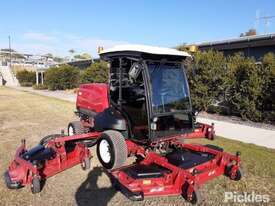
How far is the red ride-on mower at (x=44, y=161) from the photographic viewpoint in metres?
4.44

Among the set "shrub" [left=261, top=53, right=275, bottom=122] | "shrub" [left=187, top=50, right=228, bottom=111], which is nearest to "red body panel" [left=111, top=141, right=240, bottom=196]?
"shrub" [left=261, top=53, right=275, bottom=122]

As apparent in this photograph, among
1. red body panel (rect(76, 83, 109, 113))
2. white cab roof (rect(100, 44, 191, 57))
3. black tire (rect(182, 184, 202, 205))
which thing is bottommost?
black tire (rect(182, 184, 202, 205))

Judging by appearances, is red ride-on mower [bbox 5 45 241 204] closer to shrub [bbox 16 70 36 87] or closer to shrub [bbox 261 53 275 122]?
shrub [bbox 261 53 275 122]

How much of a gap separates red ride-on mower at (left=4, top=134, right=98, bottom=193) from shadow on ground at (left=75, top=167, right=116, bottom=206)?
23.0 inches

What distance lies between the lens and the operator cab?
15.7 ft

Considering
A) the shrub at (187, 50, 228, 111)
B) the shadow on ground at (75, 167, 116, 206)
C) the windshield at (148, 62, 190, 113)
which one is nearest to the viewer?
the shadow on ground at (75, 167, 116, 206)

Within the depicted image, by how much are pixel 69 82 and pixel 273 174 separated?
25751 mm

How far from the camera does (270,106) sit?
10336mm

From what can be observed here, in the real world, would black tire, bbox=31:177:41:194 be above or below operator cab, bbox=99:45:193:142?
below

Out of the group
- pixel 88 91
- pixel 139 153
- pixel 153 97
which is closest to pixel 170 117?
pixel 153 97

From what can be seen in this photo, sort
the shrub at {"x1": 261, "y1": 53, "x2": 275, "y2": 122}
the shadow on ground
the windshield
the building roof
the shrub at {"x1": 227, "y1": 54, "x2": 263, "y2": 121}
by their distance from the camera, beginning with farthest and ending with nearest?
the building roof
the shrub at {"x1": 227, "y1": 54, "x2": 263, "y2": 121}
the shrub at {"x1": 261, "y1": 53, "x2": 275, "y2": 122}
the windshield
the shadow on ground

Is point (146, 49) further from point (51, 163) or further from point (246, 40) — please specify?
point (246, 40)

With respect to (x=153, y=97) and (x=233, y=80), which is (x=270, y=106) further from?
(x=153, y=97)

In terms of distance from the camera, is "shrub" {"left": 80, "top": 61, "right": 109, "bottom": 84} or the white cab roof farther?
"shrub" {"left": 80, "top": 61, "right": 109, "bottom": 84}
